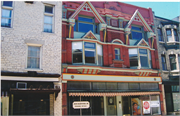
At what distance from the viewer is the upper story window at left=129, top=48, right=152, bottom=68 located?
17.4m

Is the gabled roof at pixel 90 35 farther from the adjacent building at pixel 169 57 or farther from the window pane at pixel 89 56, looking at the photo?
the adjacent building at pixel 169 57

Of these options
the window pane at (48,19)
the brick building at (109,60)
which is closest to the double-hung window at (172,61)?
the brick building at (109,60)

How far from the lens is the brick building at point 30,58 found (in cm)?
1248

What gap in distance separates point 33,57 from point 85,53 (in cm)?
423

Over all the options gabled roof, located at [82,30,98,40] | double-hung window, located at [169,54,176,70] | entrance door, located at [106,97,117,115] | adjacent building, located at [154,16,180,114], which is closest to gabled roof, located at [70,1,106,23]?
gabled roof, located at [82,30,98,40]

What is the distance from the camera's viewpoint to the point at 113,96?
16.5 meters

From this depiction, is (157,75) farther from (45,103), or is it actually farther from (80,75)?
(45,103)

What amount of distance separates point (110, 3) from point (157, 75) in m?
8.86

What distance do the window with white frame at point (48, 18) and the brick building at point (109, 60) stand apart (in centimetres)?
103

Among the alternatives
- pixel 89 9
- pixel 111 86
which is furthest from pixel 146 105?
pixel 89 9

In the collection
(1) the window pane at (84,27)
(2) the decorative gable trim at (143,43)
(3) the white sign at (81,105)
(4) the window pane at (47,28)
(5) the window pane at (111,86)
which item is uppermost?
(1) the window pane at (84,27)

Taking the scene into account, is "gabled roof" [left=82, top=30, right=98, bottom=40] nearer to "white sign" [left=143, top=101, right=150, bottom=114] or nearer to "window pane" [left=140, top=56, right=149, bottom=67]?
"window pane" [left=140, top=56, right=149, bottom=67]

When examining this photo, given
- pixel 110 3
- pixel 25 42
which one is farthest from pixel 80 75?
pixel 110 3

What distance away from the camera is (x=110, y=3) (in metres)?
18.0
